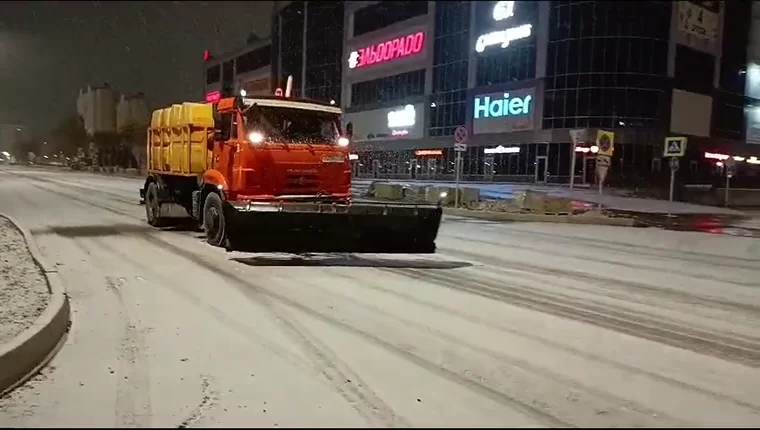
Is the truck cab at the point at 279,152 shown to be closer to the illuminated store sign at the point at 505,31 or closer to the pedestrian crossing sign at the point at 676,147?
the pedestrian crossing sign at the point at 676,147

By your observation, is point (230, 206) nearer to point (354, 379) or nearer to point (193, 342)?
point (193, 342)

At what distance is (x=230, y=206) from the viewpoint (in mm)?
10250

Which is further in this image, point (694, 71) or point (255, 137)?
point (694, 71)

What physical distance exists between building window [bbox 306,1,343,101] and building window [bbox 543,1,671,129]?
33.9 meters

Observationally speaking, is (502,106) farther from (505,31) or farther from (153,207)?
(153,207)

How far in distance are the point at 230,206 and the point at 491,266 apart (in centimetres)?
470

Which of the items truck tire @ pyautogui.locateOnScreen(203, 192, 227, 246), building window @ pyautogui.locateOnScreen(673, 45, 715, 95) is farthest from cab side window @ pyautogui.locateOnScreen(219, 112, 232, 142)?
building window @ pyautogui.locateOnScreen(673, 45, 715, 95)

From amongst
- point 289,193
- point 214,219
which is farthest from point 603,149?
point 214,219

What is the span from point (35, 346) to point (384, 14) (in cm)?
6912

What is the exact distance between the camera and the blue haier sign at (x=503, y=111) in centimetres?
5272

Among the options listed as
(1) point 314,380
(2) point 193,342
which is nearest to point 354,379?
(1) point 314,380

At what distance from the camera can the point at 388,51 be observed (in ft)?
227

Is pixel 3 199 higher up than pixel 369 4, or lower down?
lower down

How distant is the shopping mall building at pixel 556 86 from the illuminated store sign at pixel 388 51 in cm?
16
